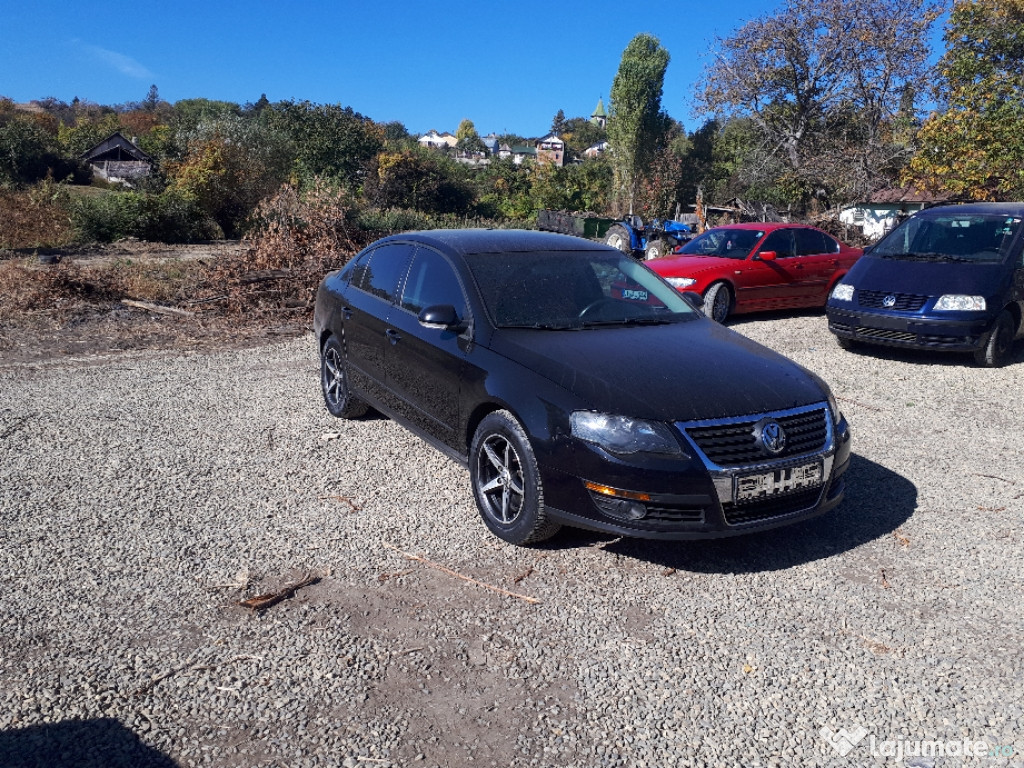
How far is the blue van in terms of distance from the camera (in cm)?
853

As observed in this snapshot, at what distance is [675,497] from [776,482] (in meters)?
0.56

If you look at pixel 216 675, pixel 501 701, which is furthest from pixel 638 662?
pixel 216 675

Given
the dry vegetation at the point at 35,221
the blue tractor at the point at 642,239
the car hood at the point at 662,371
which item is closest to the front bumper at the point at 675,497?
the car hood at the point at 662,371

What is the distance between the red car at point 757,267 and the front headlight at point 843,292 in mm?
2038

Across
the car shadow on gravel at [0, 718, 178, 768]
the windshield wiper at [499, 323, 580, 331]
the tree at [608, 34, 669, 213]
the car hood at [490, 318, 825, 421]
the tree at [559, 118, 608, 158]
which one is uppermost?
the tree at [559, 118, 608, 158]

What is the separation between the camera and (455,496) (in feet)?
16.8

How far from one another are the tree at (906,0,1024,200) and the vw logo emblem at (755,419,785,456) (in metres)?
18.8

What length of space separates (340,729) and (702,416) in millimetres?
2174

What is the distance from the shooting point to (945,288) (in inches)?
341

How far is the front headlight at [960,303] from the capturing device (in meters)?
8.48

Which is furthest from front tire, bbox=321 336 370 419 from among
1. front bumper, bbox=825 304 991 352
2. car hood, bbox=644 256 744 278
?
car hood, bbox=644 256 744 278

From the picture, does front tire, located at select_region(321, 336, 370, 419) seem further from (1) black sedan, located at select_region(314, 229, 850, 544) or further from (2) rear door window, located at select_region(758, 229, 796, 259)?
(2) rear door window, located at select_region(758, 229, 796, 259)

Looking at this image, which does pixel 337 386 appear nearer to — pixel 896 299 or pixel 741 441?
pixel 741 441

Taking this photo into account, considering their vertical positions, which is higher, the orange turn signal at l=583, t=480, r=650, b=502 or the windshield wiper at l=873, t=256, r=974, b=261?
the windshield wiper at l=873, t=256, r=974, b=261
